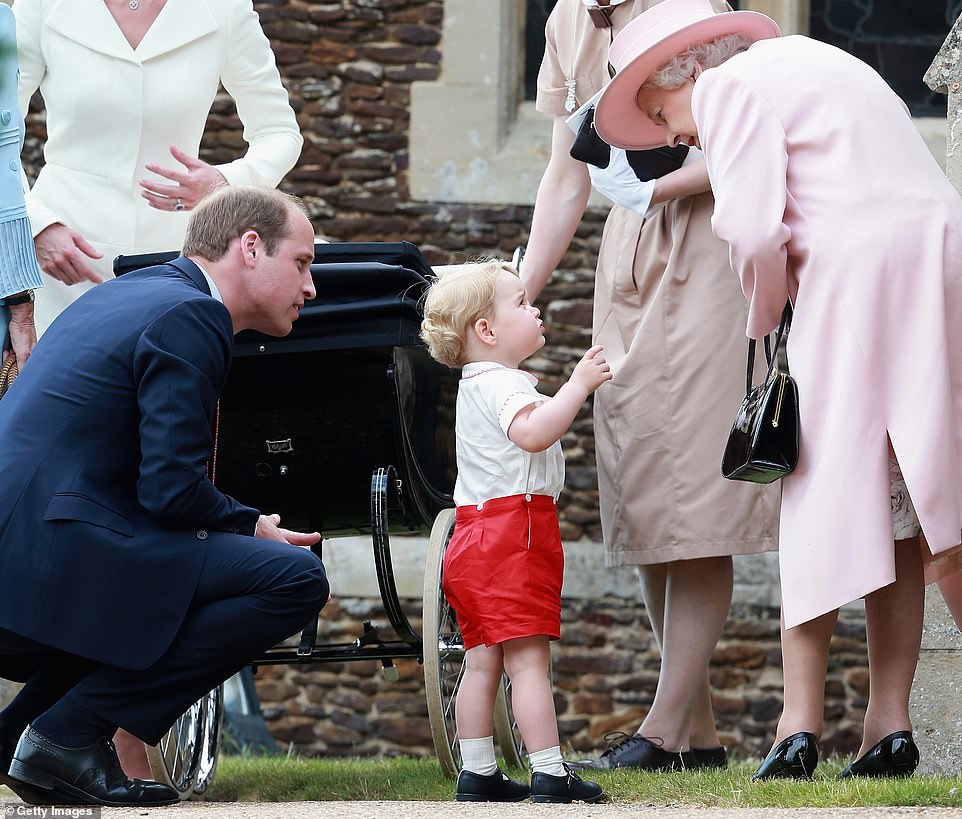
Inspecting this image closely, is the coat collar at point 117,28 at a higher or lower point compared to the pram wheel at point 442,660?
higher

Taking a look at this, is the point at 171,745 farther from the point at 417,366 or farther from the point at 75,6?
the point at 75,6

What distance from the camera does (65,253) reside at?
12.6 ft

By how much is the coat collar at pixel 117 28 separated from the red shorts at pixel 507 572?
1.62 meters

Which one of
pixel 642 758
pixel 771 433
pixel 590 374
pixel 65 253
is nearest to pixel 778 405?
pixel 771 433

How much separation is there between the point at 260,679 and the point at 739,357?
457 cm

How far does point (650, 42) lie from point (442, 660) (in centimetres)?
158

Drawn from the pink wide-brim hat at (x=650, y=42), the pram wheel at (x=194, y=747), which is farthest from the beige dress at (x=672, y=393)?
the pram wheel at (x=194, y=747)

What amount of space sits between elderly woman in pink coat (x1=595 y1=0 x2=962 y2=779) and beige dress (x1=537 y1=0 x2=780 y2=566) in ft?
2.07

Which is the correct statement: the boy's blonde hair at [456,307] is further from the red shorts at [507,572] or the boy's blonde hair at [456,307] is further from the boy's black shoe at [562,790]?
the boy's black shoe at [562,790]

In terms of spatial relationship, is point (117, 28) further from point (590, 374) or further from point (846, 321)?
point (846, 321)

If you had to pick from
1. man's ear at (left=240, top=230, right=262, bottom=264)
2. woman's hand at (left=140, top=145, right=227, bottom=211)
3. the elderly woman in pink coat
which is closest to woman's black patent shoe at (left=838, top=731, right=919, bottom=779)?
the elderly woman in pink coat

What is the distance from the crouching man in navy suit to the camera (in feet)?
9.77

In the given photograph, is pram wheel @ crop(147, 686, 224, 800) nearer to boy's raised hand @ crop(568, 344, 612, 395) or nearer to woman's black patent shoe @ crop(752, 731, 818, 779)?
boy's raised hand @ crop(568, 344, 612, 395)

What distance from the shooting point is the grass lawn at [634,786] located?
2.87m
